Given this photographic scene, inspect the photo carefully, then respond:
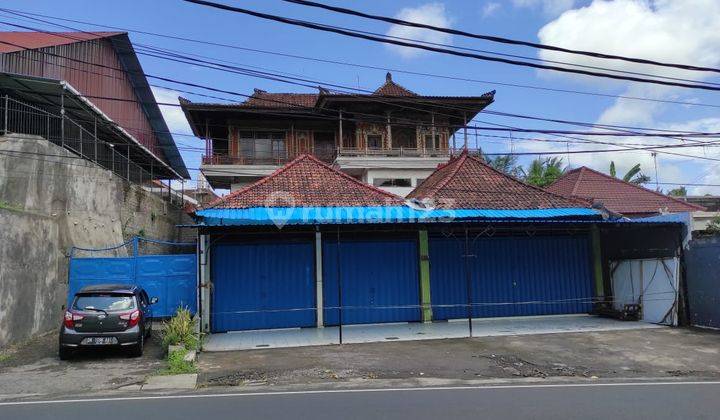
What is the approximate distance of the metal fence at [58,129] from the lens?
48.7ft

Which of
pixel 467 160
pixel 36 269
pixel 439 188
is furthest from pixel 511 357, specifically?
pixel 36 269

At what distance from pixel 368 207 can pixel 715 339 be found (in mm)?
8759

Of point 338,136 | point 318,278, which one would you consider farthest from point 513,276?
point 338,136

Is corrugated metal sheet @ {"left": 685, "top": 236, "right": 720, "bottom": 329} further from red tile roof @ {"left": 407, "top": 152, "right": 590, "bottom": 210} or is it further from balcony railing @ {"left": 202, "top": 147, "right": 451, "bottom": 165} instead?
balcony railing @ {"left": 202, "top": 147, "right": 451, "bottom": 165}

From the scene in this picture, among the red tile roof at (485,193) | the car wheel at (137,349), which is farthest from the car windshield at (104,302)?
the red tile roof at (485,193)

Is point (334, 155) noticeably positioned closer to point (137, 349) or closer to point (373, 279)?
point (373, 279)

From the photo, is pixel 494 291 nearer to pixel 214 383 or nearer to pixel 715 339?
pixel 715 339

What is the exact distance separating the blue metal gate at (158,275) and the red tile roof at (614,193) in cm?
1757

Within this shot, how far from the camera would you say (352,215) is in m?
13.5

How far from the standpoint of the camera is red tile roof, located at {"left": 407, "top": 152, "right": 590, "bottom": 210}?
14875 mm

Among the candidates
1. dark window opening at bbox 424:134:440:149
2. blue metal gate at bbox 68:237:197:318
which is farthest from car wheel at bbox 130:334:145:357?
dark window opening at bbox 424:134:440:149

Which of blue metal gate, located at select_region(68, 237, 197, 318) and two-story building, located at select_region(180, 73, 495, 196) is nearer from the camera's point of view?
blue metal gate, located at select_region(68, 237, 197, 318)

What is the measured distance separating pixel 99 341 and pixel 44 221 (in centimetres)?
431

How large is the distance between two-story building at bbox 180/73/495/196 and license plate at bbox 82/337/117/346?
59.2 feet
